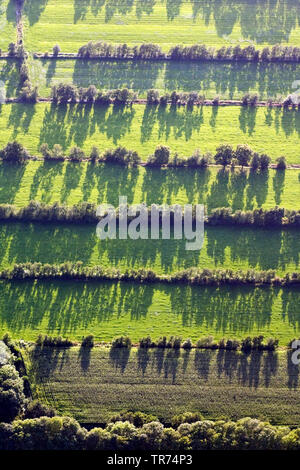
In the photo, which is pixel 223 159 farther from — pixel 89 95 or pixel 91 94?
pixel 89 95

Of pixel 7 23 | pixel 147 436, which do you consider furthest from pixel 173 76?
pixel 147 436

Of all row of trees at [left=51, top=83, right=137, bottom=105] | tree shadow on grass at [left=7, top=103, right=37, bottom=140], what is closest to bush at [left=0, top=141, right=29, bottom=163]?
tree shadow on grass at [left=7, top=103, right=37, bottom=140]

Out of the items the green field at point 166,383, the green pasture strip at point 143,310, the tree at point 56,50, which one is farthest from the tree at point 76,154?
the green field at point 166,383

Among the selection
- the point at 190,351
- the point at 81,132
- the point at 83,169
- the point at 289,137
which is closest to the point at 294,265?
the point at 190,351

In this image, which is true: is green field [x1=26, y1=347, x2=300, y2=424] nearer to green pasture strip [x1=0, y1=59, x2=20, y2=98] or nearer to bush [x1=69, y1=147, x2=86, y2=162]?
bush [x1=69, y1=147, x2=86, y2=162]

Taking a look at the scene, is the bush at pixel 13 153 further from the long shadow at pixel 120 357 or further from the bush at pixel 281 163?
the bush at pixel 281 163
